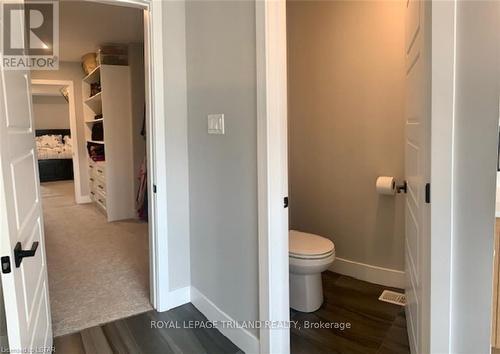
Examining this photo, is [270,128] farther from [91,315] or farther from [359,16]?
[91,315]

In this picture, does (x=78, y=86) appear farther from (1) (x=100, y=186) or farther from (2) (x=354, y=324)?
(2) (x=354, y=324)

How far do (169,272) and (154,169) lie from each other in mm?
725

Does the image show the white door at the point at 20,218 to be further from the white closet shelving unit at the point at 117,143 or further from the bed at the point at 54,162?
the bed at the point at 54,162

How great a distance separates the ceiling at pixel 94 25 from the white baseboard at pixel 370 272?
3055mm

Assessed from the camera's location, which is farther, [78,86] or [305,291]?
[78,86]

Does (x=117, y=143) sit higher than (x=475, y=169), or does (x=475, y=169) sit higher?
(x=117, y=143)

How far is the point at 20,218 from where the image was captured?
4.26ft

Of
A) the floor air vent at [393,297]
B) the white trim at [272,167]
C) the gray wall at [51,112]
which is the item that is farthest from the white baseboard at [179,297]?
the gray wall at [51,112]

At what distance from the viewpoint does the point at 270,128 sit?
5.63ft

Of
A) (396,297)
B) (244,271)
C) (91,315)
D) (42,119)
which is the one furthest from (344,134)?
(42,119)

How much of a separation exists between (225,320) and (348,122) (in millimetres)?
1761

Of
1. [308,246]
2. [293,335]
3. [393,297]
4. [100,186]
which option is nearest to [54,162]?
[100,186]

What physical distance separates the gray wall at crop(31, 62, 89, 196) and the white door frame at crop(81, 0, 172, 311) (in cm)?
458

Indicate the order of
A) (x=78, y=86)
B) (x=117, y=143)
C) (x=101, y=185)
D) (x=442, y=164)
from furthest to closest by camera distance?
(x=78, y=86) → (x=101, y=185) → (x=117, y=143) → (x=442, y=164)
